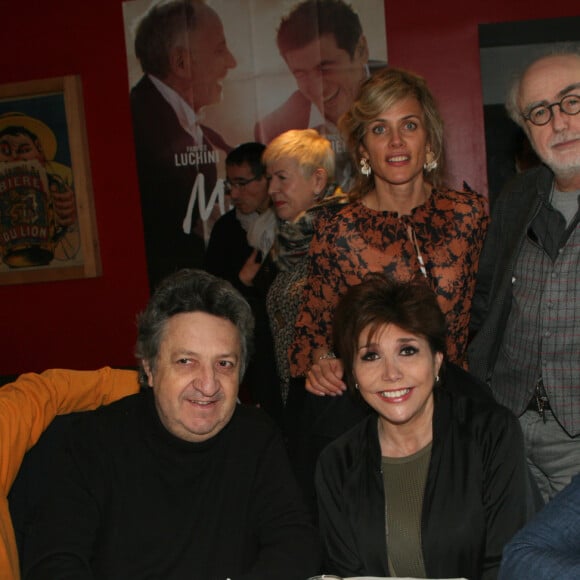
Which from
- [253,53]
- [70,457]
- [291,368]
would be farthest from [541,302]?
[253,53]

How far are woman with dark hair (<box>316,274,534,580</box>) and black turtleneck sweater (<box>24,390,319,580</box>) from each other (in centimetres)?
14

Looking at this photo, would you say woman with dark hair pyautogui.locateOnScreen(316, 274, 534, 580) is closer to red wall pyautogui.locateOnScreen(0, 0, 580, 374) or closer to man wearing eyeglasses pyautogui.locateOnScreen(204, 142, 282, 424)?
man wearing eyeglasses pyautogui.locateOnScreen(204, 142, 282, 424)

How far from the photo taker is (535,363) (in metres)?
2.15

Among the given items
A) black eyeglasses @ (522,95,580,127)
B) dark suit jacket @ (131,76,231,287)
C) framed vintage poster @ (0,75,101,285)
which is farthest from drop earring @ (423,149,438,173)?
framed vintage poster @ (0,75,101,285)

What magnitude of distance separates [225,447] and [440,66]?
3071 mm

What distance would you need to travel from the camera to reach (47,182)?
16.4ft

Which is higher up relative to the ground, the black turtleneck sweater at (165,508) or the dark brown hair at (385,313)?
the dark brown hair at (385,313)

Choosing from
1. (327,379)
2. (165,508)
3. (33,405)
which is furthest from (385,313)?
(33,405)

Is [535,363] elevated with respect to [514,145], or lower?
lower

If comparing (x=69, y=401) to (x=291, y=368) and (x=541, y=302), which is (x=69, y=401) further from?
(x=541, y=302)

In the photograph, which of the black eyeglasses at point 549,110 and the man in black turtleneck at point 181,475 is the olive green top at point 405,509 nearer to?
the man in black turtleneck at point 181,475

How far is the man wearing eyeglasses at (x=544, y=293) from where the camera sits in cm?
209

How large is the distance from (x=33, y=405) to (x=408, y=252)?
3.63 feet

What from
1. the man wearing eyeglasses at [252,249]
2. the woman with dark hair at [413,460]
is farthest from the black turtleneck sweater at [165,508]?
the man wearing eyeglasses at [252,249]
